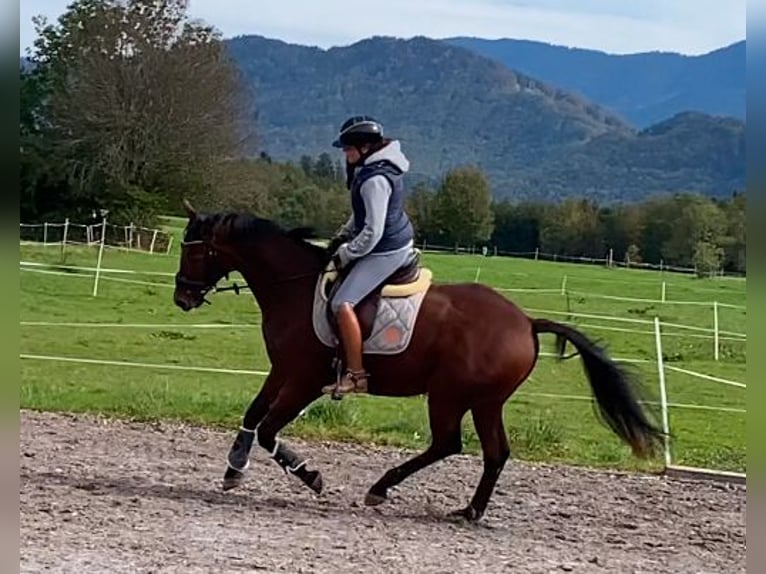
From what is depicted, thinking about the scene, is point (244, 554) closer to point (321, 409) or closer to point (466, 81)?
point (321, 409)

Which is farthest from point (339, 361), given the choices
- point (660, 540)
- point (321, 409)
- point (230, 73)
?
point (230, 73)

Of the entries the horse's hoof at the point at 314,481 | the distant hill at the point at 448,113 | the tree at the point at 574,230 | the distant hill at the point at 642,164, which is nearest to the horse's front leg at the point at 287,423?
the horse's hoof at the point at 314,481

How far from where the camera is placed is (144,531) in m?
4.89

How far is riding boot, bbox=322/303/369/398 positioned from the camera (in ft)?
17.7

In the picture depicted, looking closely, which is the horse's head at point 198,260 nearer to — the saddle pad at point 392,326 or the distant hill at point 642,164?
the saddle pad at point 392,326

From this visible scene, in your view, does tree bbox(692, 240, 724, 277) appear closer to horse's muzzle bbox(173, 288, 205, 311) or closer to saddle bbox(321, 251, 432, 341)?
saddle bbox(321, 251, 432, 341)

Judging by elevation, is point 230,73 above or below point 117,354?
above

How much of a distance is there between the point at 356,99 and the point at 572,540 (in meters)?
184

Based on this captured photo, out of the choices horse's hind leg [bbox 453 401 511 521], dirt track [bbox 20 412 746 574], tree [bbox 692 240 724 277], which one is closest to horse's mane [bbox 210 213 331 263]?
horse's hind leg [bbox 453 401 511 521]

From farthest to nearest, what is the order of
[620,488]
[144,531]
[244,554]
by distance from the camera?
[620,488] → [144,531] → [244,554]

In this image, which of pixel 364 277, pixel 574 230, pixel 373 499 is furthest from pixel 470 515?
pixel 574 230

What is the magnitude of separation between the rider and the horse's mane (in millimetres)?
401

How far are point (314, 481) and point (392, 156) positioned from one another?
6.08ft

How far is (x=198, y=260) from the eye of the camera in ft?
19.4
